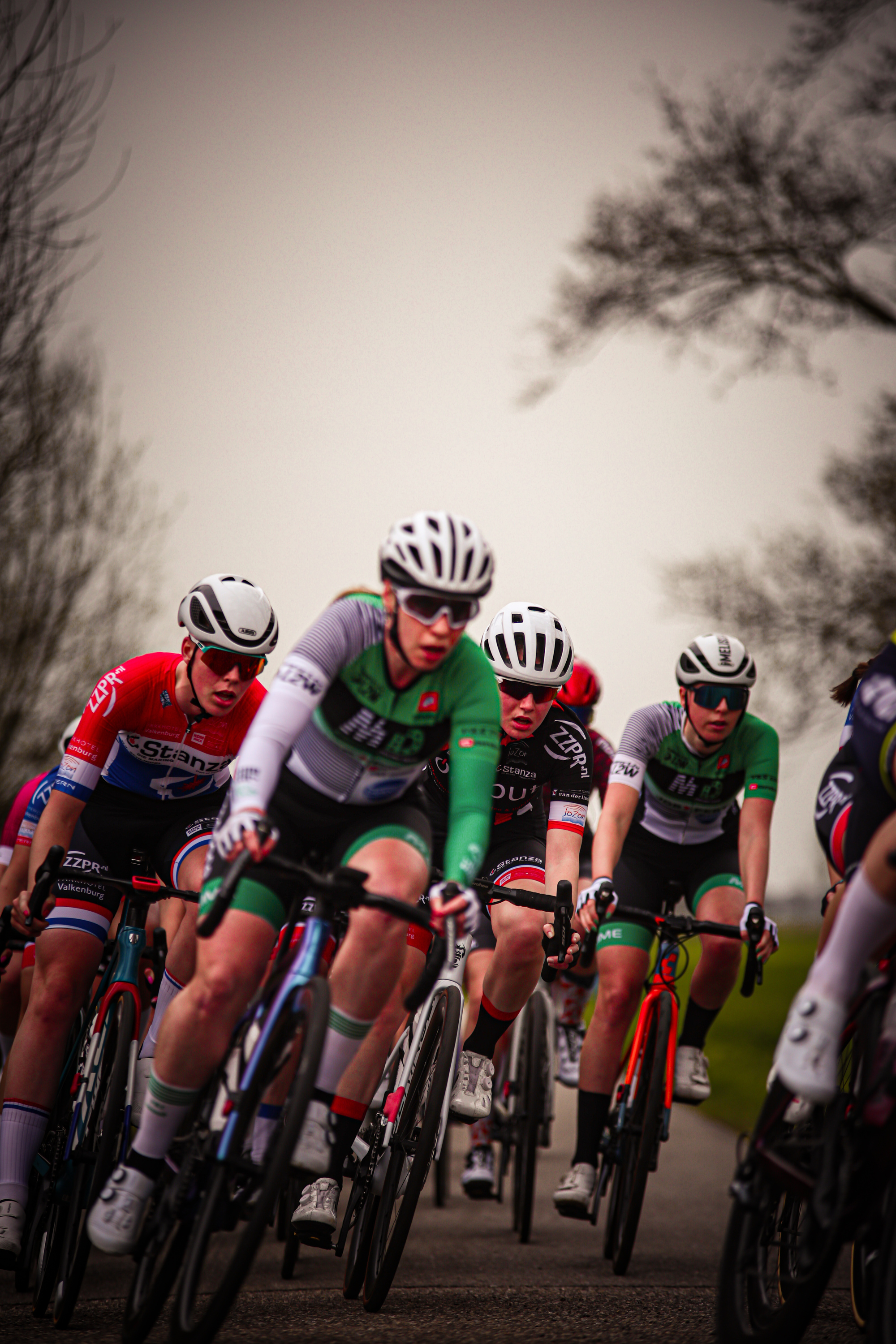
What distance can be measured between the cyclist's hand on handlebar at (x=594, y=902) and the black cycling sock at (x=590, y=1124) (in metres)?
1.15

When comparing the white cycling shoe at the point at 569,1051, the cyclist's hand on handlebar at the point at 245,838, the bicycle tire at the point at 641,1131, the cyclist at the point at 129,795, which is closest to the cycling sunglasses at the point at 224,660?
the cyclist at the point at 129,795

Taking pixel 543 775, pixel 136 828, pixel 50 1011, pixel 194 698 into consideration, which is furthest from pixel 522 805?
pixel 50 1011

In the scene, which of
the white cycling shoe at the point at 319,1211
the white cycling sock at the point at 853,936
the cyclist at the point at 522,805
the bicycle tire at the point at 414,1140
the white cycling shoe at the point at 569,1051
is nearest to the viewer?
the white cycling sock at the point at 853,936

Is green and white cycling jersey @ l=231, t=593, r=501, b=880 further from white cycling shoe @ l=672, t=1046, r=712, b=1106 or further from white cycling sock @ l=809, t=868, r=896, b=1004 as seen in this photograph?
white cycling shoe @ l=672, t=1046, r=712, b=1106

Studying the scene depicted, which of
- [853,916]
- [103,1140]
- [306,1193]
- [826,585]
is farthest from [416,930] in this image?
[826,585]

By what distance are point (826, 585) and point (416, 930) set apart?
10.8 meters

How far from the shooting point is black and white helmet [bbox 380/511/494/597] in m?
3.70

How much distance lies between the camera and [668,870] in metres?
6.32

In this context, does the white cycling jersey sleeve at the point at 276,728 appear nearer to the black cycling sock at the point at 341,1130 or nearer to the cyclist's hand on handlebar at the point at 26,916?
the black cycling sock at the point at 341,1130

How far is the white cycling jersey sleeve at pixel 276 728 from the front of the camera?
354 cm

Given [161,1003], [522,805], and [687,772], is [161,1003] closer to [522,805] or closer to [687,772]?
[522,805]

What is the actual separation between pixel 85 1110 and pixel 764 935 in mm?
2842

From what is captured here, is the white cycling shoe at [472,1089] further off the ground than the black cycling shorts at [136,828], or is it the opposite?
the black cycling shorts at [136,828]

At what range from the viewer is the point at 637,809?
6.50m
